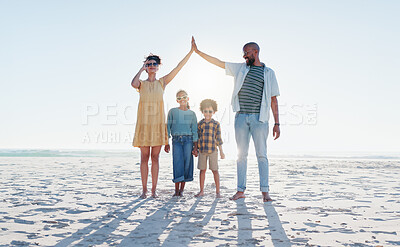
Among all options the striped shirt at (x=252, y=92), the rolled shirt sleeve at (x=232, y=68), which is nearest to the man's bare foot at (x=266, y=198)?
the striped shirt at (x=252, y=92)

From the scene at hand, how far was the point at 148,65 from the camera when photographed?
196 inches

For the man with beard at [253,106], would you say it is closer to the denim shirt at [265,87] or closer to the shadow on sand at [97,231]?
the denim shirt at [265,87]

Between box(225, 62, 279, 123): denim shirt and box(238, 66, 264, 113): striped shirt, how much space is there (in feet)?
0.17

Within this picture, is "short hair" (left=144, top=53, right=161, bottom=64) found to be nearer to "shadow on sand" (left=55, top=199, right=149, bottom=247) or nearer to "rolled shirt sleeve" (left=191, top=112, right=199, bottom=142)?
"rolled shirt sleeve" (left=191, top=112, right=199, bottom=142)

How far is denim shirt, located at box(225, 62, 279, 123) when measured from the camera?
4.55 m

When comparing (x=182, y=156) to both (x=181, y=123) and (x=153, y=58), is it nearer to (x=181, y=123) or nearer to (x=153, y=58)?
(x=181, y=123)

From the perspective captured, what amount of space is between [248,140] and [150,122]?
1502 mm

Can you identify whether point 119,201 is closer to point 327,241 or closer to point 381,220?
point 327,241

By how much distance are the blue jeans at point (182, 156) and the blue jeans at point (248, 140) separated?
2.68 ft

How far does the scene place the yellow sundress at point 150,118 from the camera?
4797mm

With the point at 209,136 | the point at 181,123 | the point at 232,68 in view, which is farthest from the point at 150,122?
the point at 232,68

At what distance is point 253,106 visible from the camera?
457 cm

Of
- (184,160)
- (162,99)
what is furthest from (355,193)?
(162,99)

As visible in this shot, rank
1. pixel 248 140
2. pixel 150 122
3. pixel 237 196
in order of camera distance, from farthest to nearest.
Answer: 1. pixel 150 122
2. pixel 248 140
3. pixel 237 196
